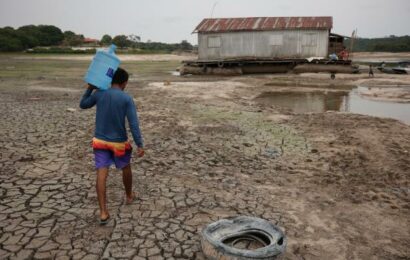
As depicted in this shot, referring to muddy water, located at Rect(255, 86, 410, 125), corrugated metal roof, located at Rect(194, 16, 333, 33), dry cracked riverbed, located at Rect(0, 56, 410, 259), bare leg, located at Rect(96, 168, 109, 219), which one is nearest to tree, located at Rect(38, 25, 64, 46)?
corrugated metal roof, located at Rect(194, 16, 333, 33)

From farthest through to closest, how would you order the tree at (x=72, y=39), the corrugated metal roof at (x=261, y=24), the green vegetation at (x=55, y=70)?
the tree at (x=72, y=39), the corrugated metal roof at (x=261, y=24), the green vegetation at (x=55, y=70)

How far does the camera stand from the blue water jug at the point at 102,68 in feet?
11.8

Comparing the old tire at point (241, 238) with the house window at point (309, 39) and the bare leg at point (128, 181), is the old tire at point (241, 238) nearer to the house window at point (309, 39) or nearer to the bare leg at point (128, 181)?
the bare leg at point (128, 181)

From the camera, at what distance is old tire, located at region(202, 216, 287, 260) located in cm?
295

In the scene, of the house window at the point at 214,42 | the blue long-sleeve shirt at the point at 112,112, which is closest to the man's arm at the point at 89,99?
the blue long-sleeve shirt at the point at 112,112

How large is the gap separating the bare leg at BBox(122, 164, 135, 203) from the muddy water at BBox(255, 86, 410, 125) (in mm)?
9154

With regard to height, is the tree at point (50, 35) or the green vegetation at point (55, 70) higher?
the tree at point (50, 35)

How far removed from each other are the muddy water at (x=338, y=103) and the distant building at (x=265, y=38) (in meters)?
11.1

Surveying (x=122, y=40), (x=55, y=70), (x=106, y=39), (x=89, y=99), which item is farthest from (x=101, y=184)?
(x=122, y=40)

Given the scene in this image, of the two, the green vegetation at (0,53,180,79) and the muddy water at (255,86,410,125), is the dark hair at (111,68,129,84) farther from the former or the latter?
the green vegetation at (0,53,180,79)

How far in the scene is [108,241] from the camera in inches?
140

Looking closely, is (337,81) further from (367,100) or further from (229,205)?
(229,205)

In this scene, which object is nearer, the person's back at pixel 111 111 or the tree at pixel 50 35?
the person's back at pixel 111 111

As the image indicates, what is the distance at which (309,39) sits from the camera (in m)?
28.1
